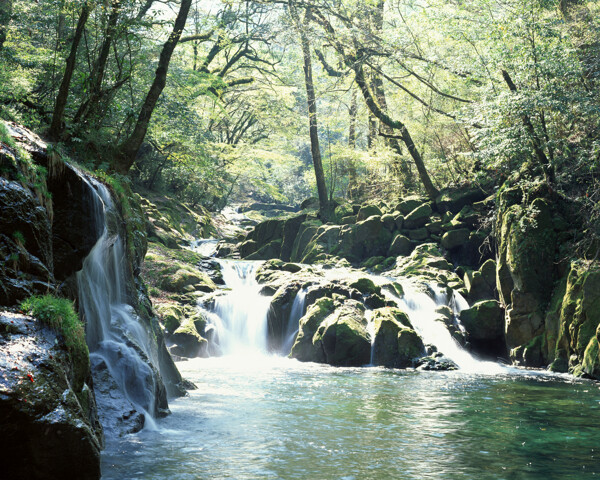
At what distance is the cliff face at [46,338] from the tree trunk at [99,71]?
9.56 ft

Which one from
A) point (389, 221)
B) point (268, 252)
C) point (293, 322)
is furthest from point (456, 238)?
point (268, 252)

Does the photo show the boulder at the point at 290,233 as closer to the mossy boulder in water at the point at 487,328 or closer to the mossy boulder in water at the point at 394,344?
the mossy boulder in water at the point at 394,344

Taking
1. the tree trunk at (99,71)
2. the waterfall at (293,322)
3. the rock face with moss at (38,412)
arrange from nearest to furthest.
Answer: the rock face with moss at (38,412) → the tree trunk at (99,71) → the waterfall at (293,322)

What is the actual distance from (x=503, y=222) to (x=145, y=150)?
1748cm

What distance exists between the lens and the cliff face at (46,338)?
3955 mm

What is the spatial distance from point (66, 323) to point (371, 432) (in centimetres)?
422

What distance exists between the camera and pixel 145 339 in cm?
848

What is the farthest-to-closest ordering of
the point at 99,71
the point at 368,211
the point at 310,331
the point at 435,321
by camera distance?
the point at 368,211, the point at 435,321, the point at 310,331, the point at 99,71

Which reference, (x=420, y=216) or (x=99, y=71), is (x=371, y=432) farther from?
(x=420, y=216)

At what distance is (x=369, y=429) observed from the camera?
7320 millimetres

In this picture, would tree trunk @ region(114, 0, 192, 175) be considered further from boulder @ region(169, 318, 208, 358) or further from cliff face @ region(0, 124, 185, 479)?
boulder @ region(169, 318, 208, 358)

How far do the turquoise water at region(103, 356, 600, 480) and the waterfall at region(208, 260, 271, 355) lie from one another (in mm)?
4247

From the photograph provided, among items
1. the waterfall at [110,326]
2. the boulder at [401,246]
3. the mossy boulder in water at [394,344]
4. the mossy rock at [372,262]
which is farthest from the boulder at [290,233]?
the waterfall at [110,326]

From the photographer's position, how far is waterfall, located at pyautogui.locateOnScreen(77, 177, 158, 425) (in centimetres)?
697
